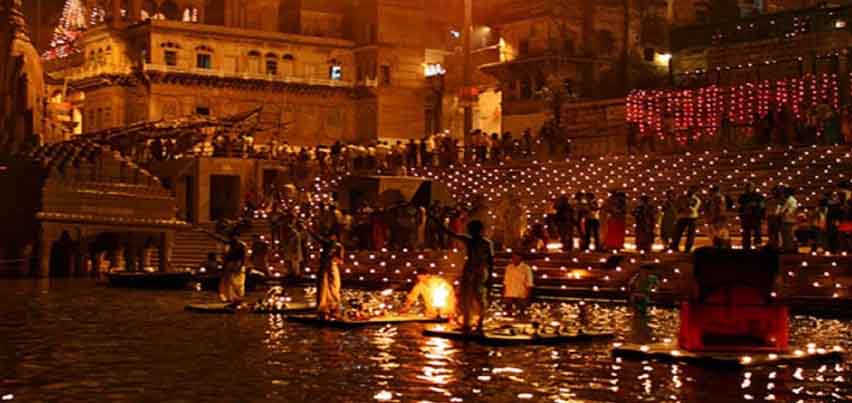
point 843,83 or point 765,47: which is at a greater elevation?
point 765,47

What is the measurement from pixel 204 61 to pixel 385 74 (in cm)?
992

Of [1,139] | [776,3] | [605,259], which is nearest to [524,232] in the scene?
[605,259]

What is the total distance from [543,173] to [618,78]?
58.6 feet

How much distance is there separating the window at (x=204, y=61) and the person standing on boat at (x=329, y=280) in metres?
44.7

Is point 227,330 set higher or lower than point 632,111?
lower

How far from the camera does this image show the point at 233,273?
22969 mm

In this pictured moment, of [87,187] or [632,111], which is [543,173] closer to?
[632,111]

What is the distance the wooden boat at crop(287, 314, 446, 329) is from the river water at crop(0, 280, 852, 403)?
38 cm

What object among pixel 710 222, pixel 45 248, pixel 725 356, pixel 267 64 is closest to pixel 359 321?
pixel 725 356

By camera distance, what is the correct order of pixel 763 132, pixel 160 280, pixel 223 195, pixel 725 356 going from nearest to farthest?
pixel 725 356 → pixel 160 280 → pixel 763 132 → pixel 223 195

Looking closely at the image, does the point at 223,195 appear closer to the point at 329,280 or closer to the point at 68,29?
the point at 68,29

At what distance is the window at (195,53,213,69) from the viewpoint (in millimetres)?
63125

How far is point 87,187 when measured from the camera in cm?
3450

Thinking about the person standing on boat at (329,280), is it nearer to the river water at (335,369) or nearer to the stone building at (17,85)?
the river water at (335,369)
